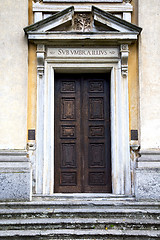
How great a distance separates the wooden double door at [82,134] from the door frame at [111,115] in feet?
0.80

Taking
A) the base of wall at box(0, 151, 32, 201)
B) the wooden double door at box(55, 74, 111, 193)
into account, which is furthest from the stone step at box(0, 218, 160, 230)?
the wooden double door at box(55, 74, 111, 193)

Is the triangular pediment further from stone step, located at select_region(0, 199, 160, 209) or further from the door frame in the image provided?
stone step, located at select_region(0, 199, 160, 209)

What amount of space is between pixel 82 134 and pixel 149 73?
1.98 meters

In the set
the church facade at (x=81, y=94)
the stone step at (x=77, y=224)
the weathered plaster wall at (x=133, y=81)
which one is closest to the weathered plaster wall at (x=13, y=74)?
the church facade at (x=81, y=94)

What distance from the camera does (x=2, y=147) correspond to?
20.9 feet

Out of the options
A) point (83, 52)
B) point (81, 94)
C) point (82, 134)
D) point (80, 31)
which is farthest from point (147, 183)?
point (80, 31)

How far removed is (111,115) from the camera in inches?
270

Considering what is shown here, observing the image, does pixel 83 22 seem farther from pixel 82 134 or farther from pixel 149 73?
pixel 82 134

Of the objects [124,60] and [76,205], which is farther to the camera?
[124,60]

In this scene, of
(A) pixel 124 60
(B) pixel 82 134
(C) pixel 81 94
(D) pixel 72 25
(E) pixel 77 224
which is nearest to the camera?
(E) pixel 77 224

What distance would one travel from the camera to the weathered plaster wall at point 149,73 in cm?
645

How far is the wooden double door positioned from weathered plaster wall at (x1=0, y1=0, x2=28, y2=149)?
863mm

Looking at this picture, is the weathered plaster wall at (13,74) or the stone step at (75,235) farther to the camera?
the weathered plaster wall at (13,74)

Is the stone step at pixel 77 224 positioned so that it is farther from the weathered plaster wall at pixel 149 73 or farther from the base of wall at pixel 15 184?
the weathered plaster wall at pixel 149 73
